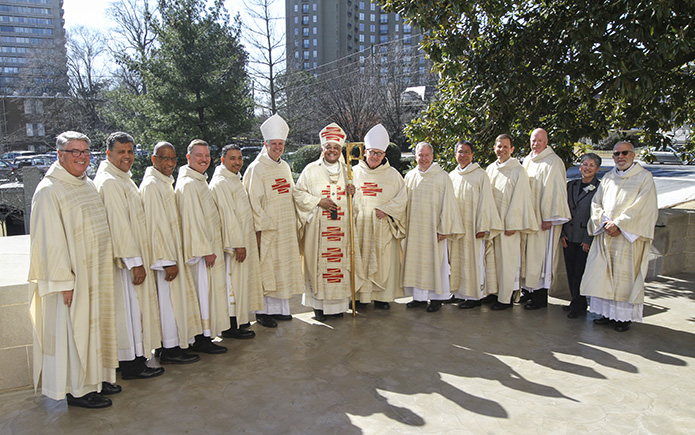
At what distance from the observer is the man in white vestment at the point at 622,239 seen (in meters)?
5.20

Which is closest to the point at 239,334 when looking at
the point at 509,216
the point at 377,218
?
the point at 377,218

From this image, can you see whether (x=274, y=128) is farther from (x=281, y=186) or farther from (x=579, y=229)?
(x=579, y=229)

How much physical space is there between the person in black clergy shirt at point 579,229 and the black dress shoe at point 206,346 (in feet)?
12.6

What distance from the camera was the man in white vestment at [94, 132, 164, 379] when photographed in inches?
155

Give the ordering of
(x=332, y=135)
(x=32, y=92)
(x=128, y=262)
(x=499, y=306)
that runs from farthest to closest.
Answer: (x=32, y=92), (x=499, y=306), (x=332, y=135), (x=128, y=262)

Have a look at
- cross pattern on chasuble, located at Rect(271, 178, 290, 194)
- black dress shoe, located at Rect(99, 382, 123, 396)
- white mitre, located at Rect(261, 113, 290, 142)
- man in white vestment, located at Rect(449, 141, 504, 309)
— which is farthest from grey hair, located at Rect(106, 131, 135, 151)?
man in white vestment, located at Rect(449, 141, 504, 309)

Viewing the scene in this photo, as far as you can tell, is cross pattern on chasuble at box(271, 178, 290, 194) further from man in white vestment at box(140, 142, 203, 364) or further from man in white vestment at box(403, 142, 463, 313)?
man in white vestment at box(403, 142, 463, 313)

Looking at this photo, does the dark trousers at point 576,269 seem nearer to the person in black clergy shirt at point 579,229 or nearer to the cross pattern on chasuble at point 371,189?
the person in black clergy shirt at point 579,229

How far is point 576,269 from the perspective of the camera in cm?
592

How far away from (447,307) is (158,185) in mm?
3654

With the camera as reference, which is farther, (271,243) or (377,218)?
(377,218)

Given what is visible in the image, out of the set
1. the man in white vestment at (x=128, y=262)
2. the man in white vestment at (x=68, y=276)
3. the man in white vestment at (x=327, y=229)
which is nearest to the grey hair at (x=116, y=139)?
the man in white vestment at (x=128, y=262)

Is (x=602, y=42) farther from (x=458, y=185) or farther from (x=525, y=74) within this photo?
(x=458, y=185)

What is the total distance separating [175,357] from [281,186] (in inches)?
79.7
